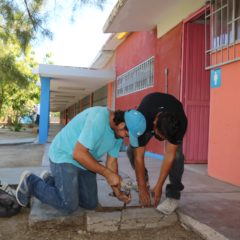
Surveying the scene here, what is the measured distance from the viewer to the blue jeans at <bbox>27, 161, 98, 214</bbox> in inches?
152

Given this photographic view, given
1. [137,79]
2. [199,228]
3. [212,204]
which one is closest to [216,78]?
[212,204]

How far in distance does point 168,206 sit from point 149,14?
606cm

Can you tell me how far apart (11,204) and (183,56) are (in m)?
4.94

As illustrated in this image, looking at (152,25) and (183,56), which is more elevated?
(152,25)

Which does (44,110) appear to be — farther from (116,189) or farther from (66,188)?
(116,189)

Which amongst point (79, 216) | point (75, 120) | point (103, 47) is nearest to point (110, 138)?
point (75, 120)

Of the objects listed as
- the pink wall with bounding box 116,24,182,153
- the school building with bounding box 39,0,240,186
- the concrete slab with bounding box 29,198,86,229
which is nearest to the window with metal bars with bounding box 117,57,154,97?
A: the school building with bounding box 39,0,240,186

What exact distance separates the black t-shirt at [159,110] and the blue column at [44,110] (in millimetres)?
12499

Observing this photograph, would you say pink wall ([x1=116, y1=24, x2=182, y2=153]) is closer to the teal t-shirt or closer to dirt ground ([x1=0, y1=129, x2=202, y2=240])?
the teal t-shirt

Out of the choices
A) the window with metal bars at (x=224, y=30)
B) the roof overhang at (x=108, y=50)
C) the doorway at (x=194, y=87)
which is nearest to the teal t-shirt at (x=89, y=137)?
the window with metal bars at (x=224, y=30)

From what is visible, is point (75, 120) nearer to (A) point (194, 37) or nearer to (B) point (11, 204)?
(B) point (11, 204)

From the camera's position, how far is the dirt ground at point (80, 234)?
372 cm

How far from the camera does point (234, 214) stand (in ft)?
12.7

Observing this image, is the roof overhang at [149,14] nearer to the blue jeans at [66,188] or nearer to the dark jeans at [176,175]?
the dark jeans at [176,175]
